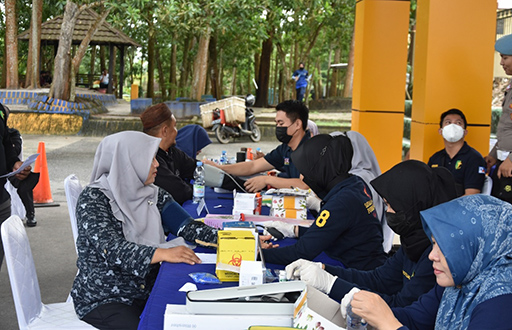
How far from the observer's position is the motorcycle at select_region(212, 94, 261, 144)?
49.8 ft

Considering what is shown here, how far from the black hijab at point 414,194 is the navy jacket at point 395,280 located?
0.06 m

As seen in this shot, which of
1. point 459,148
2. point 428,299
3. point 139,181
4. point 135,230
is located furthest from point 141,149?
point 459,148

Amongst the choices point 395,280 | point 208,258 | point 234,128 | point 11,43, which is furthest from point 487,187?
point 11,43

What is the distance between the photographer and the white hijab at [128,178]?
2867mm

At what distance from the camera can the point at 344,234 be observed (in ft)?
10.3

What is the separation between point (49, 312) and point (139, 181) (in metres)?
0.84

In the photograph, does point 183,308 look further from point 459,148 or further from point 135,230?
point 459,148

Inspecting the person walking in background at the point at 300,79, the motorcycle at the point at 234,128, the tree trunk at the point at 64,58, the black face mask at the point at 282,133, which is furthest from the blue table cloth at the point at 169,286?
the person walking in background at the point at 300,79

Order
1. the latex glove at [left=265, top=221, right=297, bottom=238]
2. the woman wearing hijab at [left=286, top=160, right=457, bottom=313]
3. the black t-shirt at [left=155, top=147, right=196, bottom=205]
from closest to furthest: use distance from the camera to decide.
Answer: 1. the woman wearing hijab at [left=286, top=160, right=457, bottom=313]
2. the latex glove at [left=265, top=221, right=297, bottom=238]
3. the black t-shirt at [left=155, top=147, right=196, bottom=205]

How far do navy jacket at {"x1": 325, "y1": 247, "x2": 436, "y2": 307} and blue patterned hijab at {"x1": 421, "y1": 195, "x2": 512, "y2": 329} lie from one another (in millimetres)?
534

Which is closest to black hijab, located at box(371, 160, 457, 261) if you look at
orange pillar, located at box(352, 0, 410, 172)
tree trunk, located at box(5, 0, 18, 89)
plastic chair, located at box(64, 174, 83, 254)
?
plastic chair, located at box(64, 174, 83, 254)

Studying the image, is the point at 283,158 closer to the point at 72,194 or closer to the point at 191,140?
the point at 191,140

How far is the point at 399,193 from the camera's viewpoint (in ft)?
7.73

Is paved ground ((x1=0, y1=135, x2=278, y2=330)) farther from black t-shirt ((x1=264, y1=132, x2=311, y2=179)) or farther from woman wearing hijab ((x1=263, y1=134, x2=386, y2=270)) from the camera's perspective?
woman wearing hijab ((x1=263, y1=134, x2=386, y2=270))
